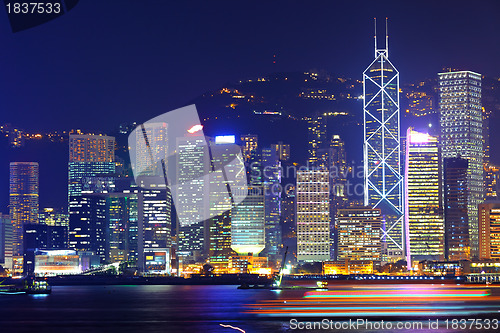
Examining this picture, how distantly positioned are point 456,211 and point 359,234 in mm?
21105

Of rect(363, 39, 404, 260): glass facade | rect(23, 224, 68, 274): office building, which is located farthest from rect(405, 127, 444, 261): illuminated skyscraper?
rect(23, 224, 68, 274): office building

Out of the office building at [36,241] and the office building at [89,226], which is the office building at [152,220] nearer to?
the office building at [89,226]

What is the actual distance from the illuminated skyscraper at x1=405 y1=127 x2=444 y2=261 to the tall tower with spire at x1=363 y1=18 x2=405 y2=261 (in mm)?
2741

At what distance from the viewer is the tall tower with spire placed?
185m

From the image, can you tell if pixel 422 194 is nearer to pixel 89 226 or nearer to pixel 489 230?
pixel 489 230

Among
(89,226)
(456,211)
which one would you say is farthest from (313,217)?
(89,226)

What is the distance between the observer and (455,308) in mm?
66562

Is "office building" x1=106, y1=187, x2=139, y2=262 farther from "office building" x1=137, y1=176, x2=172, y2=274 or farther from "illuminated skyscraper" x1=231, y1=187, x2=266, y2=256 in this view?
"illuminated skyscraper" x1=231, y1=187, x2=266, y2=256

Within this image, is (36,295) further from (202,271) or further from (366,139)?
(366,139)

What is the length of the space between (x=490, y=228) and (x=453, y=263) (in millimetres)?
16848

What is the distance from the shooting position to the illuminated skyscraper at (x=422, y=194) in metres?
184

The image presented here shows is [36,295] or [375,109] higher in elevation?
[375,109]

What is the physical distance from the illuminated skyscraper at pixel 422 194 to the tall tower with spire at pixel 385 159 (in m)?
2.74

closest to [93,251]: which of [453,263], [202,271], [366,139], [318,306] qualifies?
[202,271]
